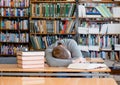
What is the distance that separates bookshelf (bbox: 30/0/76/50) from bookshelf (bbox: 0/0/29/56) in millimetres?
183

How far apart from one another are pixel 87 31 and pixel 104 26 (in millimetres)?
406

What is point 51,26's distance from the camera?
687cm

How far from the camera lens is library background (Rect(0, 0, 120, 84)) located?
6.67m

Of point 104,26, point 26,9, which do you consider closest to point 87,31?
point 104,26

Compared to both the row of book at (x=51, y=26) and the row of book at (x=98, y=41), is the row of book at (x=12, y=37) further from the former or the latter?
the row of book at (x=98, y=41)

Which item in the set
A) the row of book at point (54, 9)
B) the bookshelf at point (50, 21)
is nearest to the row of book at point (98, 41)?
the bookshelf at point (50, 21)

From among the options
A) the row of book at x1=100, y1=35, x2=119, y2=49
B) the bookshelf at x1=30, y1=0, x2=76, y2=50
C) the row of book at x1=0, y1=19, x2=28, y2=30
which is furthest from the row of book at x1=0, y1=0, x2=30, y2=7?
the row of book at x1=100, y1=35, x2=119, y2=49

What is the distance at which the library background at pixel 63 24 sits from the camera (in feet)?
21.9

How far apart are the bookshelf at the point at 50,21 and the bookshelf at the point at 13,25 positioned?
18 cm

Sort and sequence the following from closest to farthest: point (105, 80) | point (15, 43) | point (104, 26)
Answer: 1. point (105, 80)
2. point (104, 26)
3. point (15, 43)

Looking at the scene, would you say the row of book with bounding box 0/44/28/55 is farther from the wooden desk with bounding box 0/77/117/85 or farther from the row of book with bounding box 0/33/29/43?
the wooden desk with bounding box 0/77/117/85

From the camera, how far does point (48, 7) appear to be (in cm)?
677

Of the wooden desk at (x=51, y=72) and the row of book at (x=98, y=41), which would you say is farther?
the row of book at (x=98, y=41)

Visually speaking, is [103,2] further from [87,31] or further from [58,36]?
[58,36]
